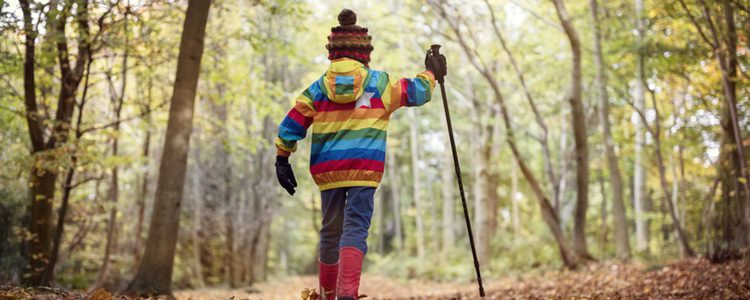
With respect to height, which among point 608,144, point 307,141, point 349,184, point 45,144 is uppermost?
point 307,141

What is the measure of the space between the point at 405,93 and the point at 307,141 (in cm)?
1868

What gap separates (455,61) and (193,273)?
10142mm

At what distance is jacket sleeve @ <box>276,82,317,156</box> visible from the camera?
4203mm

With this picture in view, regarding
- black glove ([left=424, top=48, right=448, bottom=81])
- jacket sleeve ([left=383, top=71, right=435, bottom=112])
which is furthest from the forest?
black glove ([left=424, top=48, right=448, bottom=81])

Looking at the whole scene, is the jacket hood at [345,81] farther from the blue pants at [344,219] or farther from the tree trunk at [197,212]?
the tree trunk at [197,212]

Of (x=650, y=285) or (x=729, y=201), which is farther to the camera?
(x=729, y=201)

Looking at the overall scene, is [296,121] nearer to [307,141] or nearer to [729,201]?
[729,201]

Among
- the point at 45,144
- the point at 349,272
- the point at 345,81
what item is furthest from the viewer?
the point at 45,144

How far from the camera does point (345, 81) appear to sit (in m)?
4.04

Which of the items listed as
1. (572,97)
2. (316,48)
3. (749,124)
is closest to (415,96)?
(572,97)

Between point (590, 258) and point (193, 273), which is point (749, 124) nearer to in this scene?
point (590, 258)

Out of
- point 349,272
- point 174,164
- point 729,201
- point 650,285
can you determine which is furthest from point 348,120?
point 729,201

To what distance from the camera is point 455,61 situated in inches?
768

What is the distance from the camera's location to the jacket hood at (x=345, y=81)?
13.3ft
